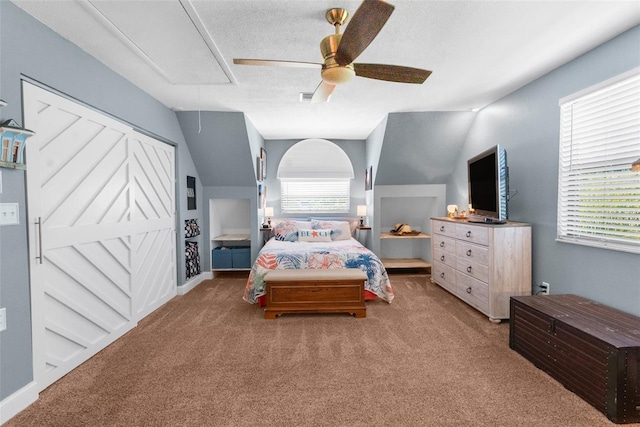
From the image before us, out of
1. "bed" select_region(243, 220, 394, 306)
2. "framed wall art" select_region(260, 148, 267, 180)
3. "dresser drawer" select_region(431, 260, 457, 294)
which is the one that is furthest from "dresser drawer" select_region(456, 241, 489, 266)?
"framed wall art" select_region(260, 148, 267, 180)

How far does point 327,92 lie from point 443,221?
8.31ft

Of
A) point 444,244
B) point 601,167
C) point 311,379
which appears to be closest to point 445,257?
point 444,244

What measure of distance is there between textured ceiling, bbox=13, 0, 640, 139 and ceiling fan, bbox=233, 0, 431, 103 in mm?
274

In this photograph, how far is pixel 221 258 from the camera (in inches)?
191

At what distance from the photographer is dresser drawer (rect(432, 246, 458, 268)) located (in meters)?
3.68

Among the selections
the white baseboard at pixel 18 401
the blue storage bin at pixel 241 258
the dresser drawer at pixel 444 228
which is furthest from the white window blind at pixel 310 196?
the white baseboard at pixel 18 401

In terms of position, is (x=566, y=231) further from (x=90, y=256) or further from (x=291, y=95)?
(x=90, y=256)

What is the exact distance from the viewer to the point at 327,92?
7.66ft

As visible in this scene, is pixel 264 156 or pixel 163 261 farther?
pixel 264 156

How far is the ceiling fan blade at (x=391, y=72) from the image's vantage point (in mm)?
1905

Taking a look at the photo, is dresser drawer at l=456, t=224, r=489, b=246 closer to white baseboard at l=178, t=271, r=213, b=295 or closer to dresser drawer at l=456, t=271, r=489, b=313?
dresser drawer at l=456, t=271, r=489, b=313

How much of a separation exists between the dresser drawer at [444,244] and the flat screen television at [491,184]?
1.68 feet

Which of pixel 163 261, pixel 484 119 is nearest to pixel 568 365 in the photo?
pixel 484 119

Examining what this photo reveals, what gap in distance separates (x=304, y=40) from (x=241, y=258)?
3.62 meters
